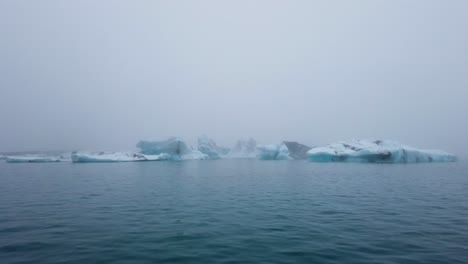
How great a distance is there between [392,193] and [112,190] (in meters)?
16.8

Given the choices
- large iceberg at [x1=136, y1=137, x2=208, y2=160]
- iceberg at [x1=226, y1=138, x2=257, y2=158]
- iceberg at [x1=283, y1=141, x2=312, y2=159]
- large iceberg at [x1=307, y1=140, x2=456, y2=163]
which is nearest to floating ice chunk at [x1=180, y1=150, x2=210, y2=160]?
large iceberg at [x1=136, y1=137, x2=208, y2=160]

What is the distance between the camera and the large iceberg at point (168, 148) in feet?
198

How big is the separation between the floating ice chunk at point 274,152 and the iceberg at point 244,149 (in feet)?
54.2

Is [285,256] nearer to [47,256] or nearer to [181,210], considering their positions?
[47,256]

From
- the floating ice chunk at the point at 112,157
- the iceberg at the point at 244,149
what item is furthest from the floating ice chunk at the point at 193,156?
the iceberg at the point at 244,149

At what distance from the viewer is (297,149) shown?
80688mm

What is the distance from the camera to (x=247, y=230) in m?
8.86

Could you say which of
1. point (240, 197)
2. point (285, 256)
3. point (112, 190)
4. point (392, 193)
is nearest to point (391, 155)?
point (392, 193)

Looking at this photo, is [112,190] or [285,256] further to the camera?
[112,190]

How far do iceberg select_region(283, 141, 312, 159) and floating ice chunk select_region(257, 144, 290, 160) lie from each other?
31.4 feet

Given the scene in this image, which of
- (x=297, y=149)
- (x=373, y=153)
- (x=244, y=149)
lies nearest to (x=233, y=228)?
(x=373, y=153)

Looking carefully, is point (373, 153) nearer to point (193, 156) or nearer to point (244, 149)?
point (193, 156)

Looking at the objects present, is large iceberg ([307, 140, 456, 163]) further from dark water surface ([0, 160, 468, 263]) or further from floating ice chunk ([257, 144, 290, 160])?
dark water surface ([0, 160, 468, 263])

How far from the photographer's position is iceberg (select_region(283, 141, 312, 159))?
80000mm
